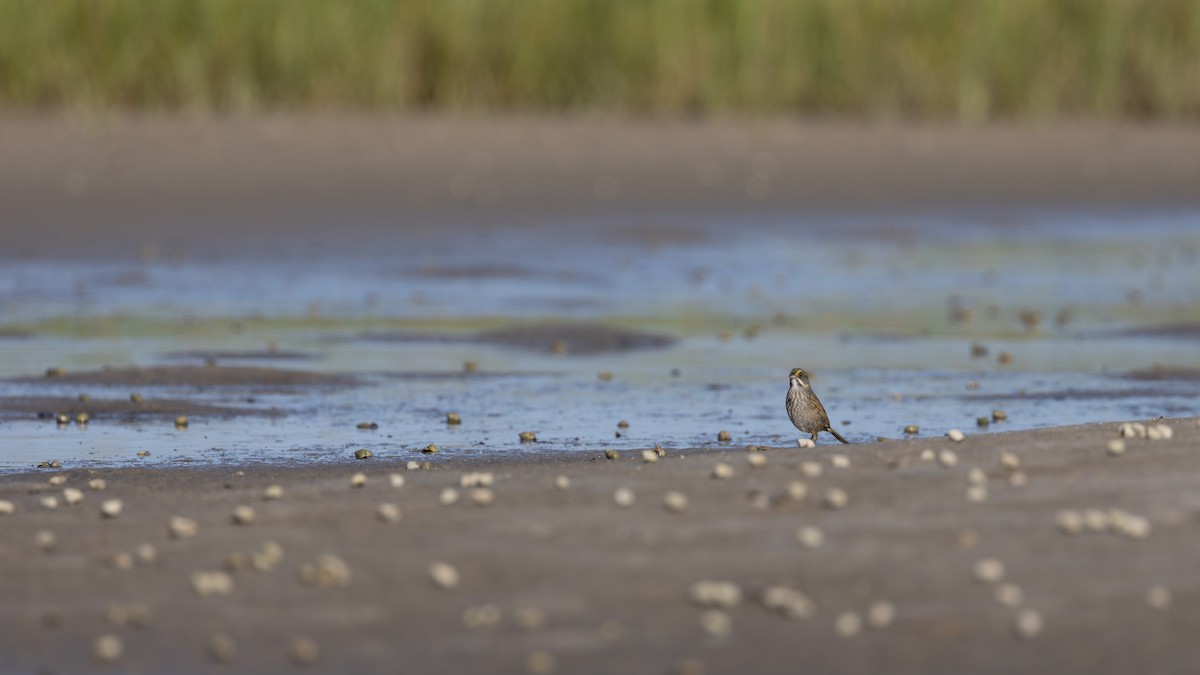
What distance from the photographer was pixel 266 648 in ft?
16.8

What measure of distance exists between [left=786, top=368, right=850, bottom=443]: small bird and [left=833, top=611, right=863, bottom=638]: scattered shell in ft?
9.86

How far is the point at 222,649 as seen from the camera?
16.6 feet

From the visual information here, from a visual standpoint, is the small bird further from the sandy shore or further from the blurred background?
the sandy shore

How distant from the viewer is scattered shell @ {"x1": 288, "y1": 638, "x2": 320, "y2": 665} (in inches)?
197

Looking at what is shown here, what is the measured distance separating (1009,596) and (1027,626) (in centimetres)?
20

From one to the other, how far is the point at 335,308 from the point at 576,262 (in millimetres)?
2344

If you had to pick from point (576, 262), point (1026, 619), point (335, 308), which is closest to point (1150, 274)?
point (576, 262)

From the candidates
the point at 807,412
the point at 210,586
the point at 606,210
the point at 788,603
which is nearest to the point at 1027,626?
the point at 788,603

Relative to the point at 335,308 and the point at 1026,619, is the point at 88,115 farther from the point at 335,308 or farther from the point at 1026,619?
the point at 1026,619

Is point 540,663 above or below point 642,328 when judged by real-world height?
below

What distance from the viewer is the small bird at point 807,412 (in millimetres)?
8172

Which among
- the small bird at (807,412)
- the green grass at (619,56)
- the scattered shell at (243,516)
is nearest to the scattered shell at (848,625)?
the scattered shell at (243,516)

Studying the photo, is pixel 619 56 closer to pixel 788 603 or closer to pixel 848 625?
pixel 788 603

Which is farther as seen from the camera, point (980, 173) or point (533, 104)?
point (533, 104)
